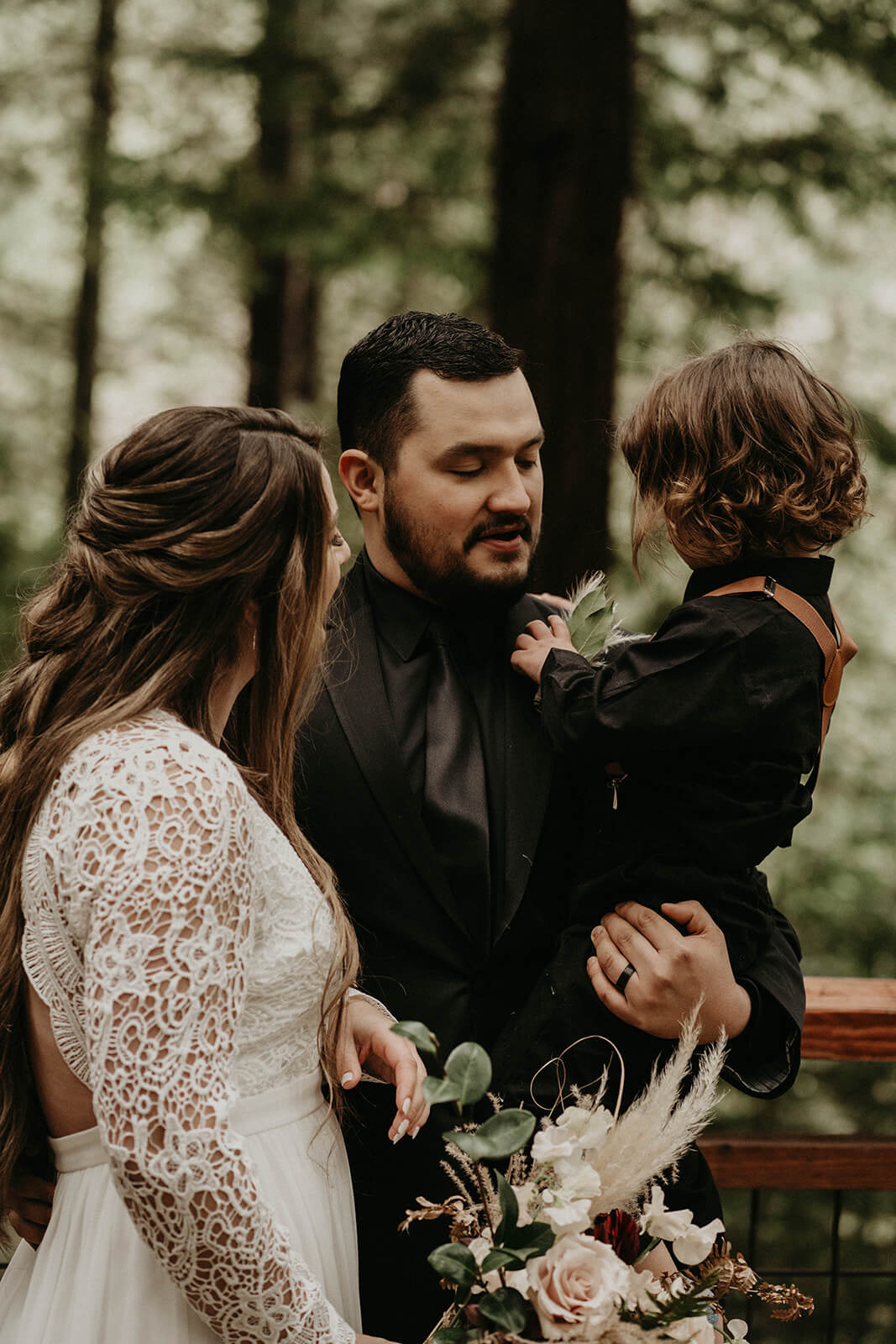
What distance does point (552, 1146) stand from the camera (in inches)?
54.4

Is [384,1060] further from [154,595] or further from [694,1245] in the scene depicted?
[154,595]

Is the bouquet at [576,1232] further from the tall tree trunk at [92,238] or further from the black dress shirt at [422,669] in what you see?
the tall tree trunk at [92,238]

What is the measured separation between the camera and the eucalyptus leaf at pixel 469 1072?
4.18ft

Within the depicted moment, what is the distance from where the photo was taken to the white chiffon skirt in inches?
61.5

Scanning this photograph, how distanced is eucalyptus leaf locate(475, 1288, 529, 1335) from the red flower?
0.15 metres

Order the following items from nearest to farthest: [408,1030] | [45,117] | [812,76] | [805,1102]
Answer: [408,1030] → [812,76] → [805,1102] → [45,117]

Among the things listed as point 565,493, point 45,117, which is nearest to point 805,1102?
point 565,493

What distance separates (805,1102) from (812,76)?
5.68 meters

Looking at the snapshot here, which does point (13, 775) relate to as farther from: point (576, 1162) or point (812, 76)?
point (812, 76)

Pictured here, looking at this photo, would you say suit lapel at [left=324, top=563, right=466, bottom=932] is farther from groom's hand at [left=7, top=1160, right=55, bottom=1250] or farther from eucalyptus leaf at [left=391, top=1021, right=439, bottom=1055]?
eucalyptus leaf at [left=391, top=1021, right=439, bottom=1055]

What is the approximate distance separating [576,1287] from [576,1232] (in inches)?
2.4

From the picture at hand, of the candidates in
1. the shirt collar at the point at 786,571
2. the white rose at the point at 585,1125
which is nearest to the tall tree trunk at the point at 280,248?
the shirt collar at the point at 786,571

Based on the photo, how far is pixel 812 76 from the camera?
5.70m

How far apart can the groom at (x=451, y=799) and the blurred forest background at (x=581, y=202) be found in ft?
7.19
